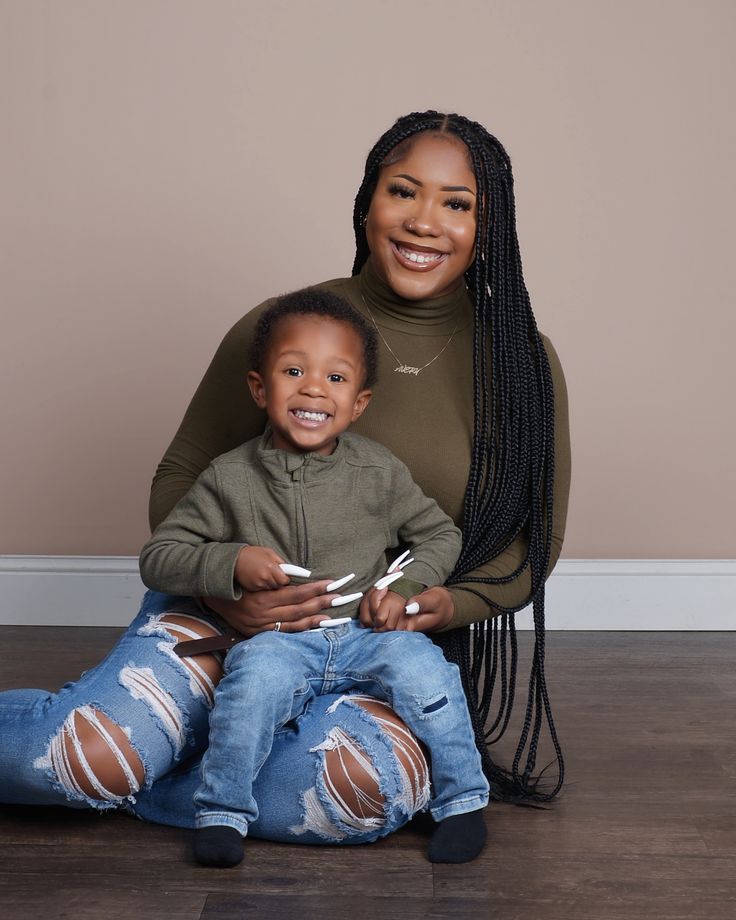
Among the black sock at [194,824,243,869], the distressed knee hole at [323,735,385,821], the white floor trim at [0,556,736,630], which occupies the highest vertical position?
the distressed knee hole at [323,735,385,821]

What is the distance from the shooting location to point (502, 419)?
209 cm

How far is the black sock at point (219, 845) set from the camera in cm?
170

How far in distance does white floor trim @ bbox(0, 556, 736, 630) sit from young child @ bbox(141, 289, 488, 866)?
132 cm

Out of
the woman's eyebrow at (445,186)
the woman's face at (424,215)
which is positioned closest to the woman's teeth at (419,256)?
the woman's face at (424,215)

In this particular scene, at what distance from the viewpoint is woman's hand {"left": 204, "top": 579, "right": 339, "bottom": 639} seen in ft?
5.93

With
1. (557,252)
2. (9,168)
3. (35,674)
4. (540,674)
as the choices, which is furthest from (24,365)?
(540,674)

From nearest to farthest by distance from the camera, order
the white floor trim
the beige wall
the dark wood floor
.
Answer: the dark wood floor, the beige wall, the white floor trim

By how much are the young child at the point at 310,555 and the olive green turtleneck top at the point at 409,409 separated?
12cm

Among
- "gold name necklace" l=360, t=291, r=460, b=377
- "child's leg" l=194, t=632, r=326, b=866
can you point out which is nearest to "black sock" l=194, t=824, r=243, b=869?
"child's leg" l=194, t=632, r=326, b=866

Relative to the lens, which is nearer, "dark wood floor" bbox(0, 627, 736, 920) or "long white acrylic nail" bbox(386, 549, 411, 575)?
"dark wood floor" bbox(0, 627, 736, 920)

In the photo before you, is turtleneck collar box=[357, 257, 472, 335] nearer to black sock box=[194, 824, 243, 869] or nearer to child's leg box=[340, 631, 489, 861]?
child's leg box=[340, 631, 489, 861]

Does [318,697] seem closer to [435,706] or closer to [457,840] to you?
[435,706]

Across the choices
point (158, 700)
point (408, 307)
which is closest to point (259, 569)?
point (158, 700)

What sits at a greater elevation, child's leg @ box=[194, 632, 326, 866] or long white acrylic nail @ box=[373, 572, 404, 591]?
long white acrylic nail @ box=[373, 572, 404, 591]
